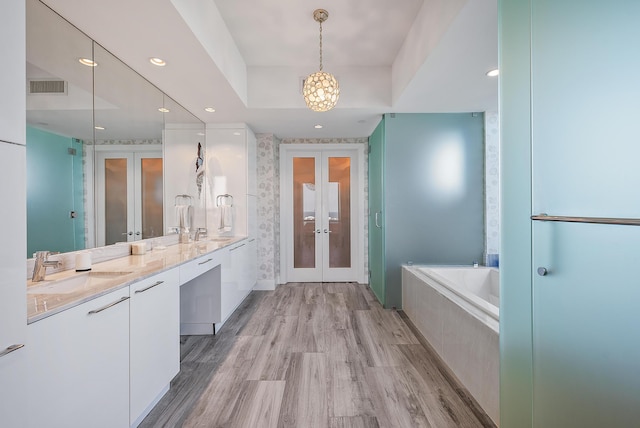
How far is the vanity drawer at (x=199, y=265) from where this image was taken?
2.10m

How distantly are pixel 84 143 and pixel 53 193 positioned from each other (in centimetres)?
41

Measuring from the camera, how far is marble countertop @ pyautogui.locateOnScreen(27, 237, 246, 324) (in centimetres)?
109

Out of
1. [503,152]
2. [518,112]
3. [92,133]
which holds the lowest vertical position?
[503,152]

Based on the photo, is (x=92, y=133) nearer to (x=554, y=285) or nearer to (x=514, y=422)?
(x=554, y=285)

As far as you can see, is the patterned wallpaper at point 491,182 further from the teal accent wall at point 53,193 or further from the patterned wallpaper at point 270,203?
the teal accent wall at point 53,193

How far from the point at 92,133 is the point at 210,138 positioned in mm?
1836

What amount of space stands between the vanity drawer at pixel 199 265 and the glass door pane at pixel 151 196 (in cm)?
60

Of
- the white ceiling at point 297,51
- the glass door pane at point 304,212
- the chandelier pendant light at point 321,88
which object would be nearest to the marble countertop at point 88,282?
the white ceiling at point 297,51

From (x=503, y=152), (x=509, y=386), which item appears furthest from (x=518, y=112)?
(x=509, y=386)

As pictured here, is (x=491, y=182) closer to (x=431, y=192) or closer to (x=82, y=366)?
(x=431, y=192)

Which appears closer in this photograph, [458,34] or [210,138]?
[458,34]

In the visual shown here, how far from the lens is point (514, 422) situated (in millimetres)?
1254

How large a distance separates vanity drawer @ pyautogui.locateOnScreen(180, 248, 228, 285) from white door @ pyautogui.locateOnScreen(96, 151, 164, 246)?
60cm

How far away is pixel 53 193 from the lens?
175cm
